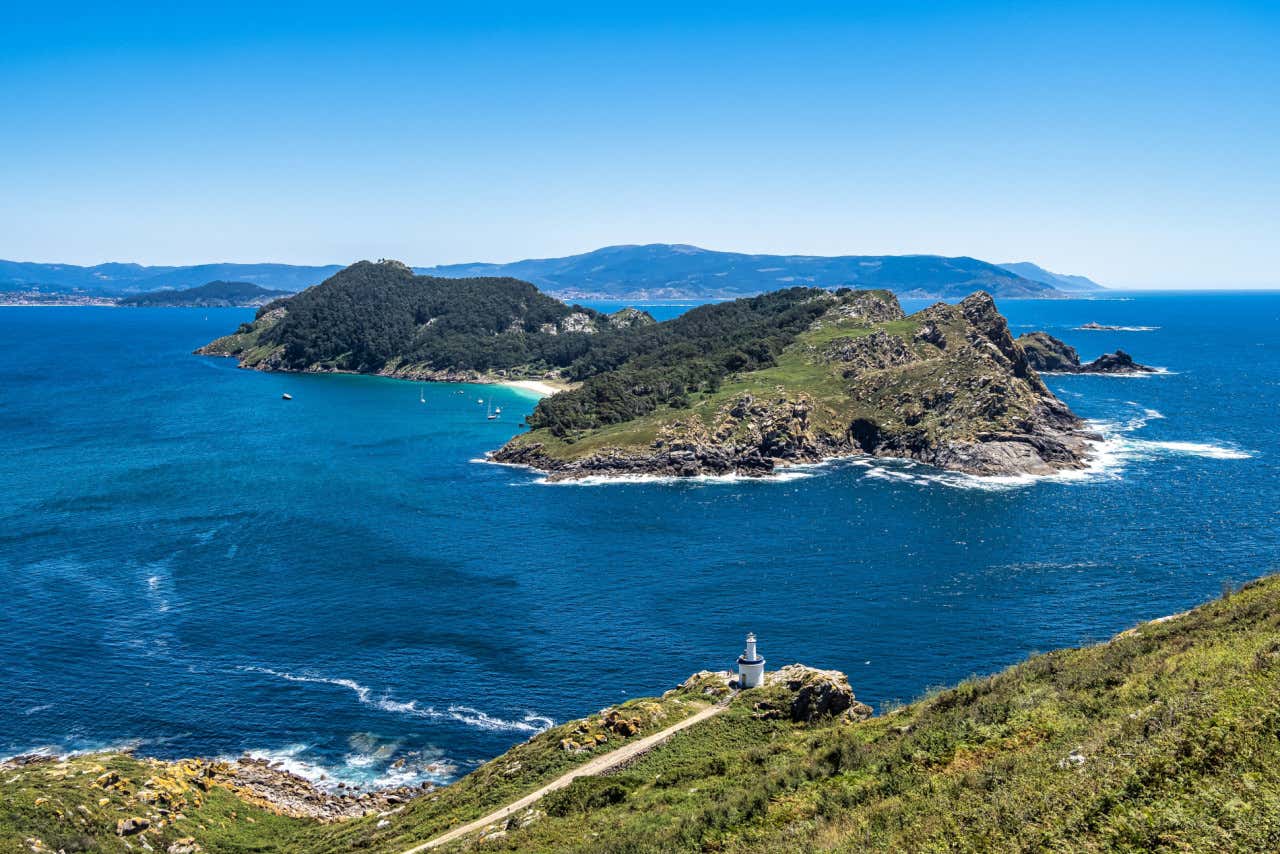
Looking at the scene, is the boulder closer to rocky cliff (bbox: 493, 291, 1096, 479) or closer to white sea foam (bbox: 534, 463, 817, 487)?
white sea foam (bbox: 534, 463, 817, 487)

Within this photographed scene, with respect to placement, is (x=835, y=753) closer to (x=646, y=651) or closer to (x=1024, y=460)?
(x=646, y=651)

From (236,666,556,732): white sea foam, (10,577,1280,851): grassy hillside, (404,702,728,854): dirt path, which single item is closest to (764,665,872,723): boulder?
(10,577,1280,851): grassy hillside

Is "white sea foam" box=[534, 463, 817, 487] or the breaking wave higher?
"white sea foam" box=[534, 463, 817, 487]

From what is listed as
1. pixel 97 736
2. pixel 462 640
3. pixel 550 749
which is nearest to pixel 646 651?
pixel 462 640

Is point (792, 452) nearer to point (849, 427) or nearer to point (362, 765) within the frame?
point (849, 427)

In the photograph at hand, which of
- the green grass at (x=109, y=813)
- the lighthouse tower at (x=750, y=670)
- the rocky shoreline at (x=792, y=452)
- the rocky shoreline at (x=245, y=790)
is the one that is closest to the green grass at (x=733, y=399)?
the rocky shoreline at (x=792, y=452)

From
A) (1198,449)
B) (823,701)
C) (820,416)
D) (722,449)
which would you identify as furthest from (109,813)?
(1198,449)
